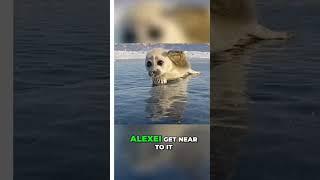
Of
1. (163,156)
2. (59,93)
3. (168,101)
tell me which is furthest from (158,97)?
(59,93)

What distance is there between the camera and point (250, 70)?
1903 millimetres

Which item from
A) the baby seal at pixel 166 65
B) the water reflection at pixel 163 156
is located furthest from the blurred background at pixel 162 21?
the water reflection at pixel 163 156

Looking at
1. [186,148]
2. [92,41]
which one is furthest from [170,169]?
[92,41]

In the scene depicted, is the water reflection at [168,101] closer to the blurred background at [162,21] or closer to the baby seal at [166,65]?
the baby seal at [166,65]

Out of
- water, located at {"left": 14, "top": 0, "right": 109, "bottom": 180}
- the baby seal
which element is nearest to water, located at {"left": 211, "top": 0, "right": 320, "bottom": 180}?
the baby seal

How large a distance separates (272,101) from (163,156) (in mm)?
423

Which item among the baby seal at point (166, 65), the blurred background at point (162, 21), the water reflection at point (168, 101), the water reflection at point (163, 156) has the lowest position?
the water reflection at point (163, 156)

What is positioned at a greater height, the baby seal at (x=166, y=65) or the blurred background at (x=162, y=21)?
the blurred background at (x=162, y=21)

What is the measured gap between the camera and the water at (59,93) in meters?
1.93

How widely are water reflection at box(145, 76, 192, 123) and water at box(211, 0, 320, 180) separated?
117mm

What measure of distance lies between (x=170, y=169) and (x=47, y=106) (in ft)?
1.61

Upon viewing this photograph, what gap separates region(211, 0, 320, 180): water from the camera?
6.17 ft

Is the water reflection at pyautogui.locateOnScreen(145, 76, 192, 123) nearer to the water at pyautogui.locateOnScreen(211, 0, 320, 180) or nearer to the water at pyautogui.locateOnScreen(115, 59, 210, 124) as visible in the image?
the water at pyautogui.locateOnScreen(115, 59, 210, 124)

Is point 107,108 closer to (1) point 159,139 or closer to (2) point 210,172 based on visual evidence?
(1) point 159,139
